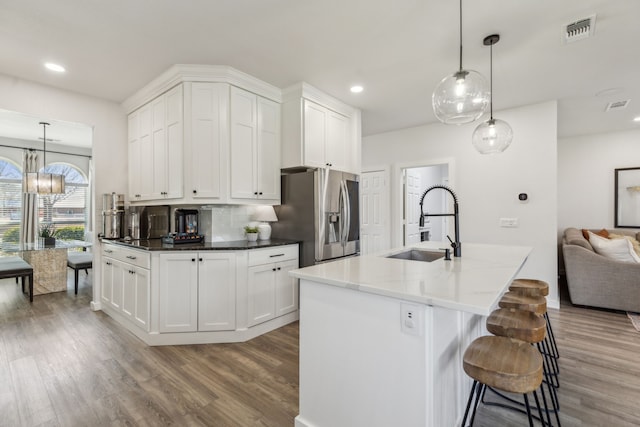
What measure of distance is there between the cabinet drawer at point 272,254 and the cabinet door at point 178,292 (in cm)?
53

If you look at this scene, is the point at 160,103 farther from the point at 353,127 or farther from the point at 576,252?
the point at 576,252

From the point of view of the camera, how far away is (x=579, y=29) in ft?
7.54

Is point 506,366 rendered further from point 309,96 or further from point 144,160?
point 144,160

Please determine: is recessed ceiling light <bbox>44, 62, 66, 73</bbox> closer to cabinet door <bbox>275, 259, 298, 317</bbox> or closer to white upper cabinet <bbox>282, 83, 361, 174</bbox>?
white upper cabinet <bbox>282, 83, 361, 174</bbox>

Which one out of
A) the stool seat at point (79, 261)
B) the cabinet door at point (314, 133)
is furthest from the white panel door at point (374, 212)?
the stool seat at point (79, 261)

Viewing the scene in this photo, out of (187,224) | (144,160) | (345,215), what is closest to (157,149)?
(144,160)

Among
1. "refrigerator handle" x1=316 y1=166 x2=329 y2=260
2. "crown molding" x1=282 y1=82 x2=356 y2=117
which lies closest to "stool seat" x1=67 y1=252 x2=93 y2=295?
"refrigerator handle" x1=316 y1=166 x2=329 y2=260

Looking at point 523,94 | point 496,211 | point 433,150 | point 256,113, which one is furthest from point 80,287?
point 523,94

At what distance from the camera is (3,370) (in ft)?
7.60

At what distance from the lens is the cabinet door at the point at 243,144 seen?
3.12 m

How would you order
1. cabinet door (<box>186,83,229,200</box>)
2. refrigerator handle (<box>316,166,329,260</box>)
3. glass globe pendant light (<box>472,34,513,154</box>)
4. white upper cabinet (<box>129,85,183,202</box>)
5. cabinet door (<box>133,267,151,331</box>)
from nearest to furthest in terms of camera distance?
glass globe pendant light (<box>472,34,513,154</box>)
cabinet door (<box>133,267,151,331</box>)
cabinet door (<box>186,83,229,200</box>)
white upper cabinet (<box>129,85,183,202</box>)
refrigerator handle (<box>316,166,329,260</box>)

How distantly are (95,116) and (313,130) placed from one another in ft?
9.04

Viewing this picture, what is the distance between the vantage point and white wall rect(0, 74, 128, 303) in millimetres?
3189

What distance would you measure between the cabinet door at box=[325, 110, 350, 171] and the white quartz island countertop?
6.48 ft
